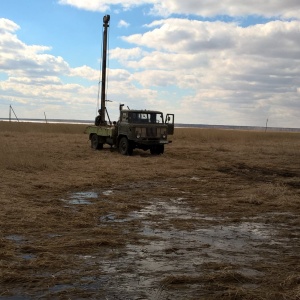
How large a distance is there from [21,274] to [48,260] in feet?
1.81

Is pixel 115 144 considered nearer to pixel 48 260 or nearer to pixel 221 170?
pixel 221 170

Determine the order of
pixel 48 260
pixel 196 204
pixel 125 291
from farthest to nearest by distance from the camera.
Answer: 1. pixel 196 204
2. pixel 48 260
3. pixel 125 291

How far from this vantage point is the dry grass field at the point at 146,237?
4.69 meters

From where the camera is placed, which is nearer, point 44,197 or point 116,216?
point 116,216

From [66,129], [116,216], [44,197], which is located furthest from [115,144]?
[66,129]

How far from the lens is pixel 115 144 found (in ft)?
75.3

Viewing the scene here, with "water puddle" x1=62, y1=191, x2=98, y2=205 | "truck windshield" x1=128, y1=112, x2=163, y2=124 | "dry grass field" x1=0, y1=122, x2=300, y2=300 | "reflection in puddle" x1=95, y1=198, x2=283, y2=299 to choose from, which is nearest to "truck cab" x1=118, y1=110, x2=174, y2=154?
"truck windshield" x1=128, y1=112, x2=163, y2=124

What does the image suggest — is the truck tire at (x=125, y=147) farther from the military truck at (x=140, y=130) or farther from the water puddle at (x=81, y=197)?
the water puddle at (x=81, y=197)

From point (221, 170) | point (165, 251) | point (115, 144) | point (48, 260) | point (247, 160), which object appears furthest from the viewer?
point (115, 144)

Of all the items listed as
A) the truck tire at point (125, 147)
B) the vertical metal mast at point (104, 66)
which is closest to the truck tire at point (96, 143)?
the vertical metal mast at point (104, 66)

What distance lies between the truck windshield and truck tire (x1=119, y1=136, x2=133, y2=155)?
1.08 m

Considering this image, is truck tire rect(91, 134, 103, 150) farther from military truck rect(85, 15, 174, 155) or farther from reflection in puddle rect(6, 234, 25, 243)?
reflection in puddle rect(6, 234, 25, 243)

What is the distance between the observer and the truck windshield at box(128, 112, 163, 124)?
21.6 meters

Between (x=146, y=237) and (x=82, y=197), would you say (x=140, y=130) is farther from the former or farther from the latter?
(x=146, y=237)
